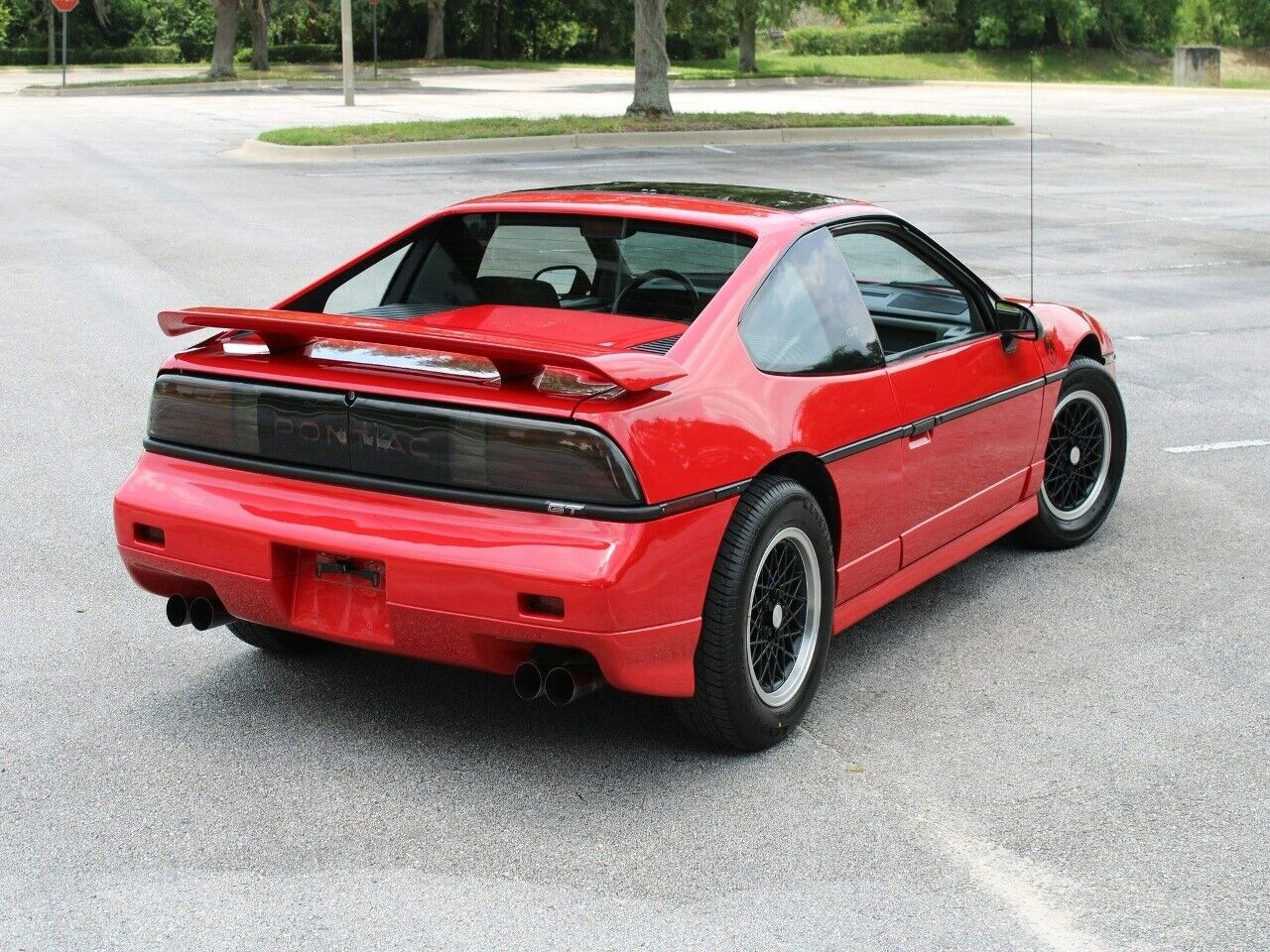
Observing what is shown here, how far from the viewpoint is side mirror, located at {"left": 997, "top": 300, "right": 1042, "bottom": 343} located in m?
5.54

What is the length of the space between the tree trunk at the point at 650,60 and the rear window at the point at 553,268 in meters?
23.3

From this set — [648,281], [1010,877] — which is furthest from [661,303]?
A: [1010,877]

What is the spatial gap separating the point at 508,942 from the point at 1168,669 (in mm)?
2608

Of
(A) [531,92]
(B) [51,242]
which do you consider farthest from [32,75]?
(B) [51,242]

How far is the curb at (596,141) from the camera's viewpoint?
76.6ft

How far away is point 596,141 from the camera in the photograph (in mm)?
25781

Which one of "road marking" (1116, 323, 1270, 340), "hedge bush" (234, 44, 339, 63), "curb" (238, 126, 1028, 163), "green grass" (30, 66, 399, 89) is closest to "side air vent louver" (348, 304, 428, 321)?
"road marking" (1116, 323, 1270, 340)

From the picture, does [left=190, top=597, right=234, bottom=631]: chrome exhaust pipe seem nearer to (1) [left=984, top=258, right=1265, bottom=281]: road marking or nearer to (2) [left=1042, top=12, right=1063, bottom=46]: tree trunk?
(1) [left=984, top=258, right=1265, bottom=281]: road marking

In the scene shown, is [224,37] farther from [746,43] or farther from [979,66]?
[979,66]

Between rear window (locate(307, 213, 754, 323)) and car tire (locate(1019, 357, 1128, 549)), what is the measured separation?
195cm

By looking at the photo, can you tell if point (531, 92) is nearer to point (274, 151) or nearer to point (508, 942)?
point (274, 151)

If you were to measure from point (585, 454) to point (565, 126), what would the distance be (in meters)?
23.3

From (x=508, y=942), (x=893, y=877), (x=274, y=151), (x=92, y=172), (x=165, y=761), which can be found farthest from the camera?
(x=274, y=151)

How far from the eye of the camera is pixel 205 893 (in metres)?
3.56
